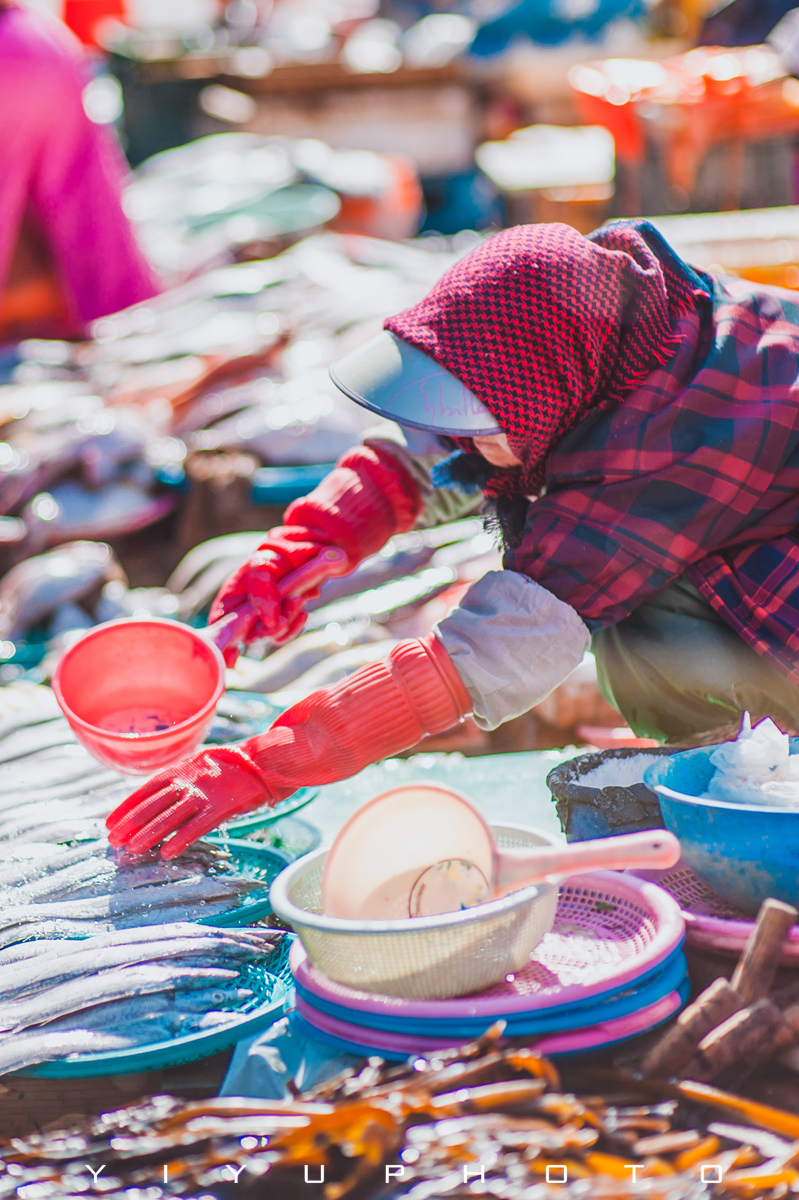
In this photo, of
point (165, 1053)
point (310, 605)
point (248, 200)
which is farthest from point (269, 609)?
point (248, 200)

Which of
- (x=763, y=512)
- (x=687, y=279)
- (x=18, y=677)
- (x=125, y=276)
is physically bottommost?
(x=18, y=677)

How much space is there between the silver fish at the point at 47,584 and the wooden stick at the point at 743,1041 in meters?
3.01

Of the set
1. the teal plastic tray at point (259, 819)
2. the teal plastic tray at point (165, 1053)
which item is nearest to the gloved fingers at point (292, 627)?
the teal plastic tray at point (259, 819)

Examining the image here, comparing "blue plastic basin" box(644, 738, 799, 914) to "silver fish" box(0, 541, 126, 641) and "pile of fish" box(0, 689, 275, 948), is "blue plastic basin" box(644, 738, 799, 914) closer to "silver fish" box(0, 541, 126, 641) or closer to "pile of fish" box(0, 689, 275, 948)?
"pile of fish" box(0, 689, 275, 948)

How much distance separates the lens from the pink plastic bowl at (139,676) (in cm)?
230

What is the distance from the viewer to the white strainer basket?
56.5 inches

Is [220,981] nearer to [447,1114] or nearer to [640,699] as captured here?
[447,1114]

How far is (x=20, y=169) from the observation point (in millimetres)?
6270

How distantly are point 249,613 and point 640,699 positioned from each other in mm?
810

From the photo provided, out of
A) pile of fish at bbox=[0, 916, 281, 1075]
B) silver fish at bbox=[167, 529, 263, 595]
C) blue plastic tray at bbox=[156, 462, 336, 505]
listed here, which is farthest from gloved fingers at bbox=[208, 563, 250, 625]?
blue plastic tray at bbox=[156, 462, 336, 505]

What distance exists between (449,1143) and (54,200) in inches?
243

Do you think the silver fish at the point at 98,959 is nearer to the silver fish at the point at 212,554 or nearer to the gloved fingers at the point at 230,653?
the gloved fingers at the point at 230,653

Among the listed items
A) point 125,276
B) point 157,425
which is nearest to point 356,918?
point 157,425

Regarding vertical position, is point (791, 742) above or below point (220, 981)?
above
